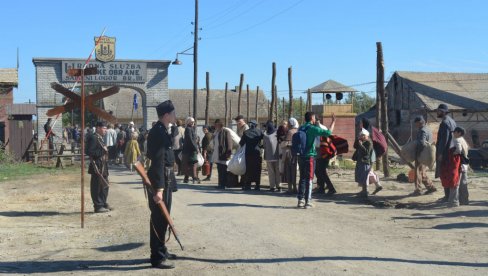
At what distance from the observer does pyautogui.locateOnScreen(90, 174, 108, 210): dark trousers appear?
38.7ft

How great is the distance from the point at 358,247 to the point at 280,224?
205 cm

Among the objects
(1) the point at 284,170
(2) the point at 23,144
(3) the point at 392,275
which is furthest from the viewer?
(2) the point at 23,144

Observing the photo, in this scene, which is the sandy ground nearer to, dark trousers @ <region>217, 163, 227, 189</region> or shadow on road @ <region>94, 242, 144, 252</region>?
shadow on road @ <region>94, 242, 144, 252</region>

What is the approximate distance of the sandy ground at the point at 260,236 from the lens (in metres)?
6.96

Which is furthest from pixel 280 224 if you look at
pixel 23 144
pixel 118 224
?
pixel 23 144

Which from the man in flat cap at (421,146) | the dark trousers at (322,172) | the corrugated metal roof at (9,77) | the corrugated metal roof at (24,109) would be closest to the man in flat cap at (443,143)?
the man in flat cap at (421,146)

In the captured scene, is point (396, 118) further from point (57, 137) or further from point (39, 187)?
point (39, 187)

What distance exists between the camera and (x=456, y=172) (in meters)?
11.3

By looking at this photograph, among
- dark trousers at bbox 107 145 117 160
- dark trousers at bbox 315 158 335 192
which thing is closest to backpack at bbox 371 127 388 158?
dark trousers at bbox 315 158 335 192

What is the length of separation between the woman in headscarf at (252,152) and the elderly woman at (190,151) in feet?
6.01

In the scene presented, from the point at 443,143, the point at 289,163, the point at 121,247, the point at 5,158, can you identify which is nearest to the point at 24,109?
the point at 5,158

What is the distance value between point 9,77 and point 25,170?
1048 centimetres

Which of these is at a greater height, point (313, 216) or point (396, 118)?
point (396, 118)

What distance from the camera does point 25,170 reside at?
22953mm
